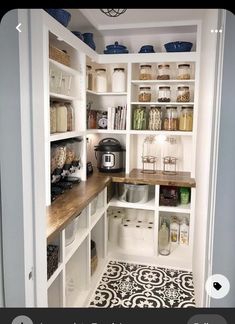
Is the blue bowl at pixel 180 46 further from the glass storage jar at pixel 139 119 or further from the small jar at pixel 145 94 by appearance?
the glass storage jar at pixel 139 119

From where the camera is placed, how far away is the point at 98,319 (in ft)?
1.03

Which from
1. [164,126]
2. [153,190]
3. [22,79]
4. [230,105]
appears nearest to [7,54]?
[22,79]

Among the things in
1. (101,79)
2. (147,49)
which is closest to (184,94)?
(147,49)

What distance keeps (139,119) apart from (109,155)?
30 centimetres

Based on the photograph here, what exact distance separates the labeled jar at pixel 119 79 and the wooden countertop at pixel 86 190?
1.78 ft

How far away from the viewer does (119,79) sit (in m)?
1.68

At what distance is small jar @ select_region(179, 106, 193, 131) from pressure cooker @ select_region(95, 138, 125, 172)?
421mm

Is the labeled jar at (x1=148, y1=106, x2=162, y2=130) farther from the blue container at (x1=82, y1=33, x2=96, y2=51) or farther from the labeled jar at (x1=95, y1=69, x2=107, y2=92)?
the blue container at (x1=82, y1=33, x2=96, y2=51)

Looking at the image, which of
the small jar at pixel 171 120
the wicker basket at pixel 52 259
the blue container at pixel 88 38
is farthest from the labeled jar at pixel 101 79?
the wicker basket at pixel 52 259

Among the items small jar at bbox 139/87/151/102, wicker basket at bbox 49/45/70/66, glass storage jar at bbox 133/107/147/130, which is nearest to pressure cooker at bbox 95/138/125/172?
glass storage jar at bbox 133/107/147/130
